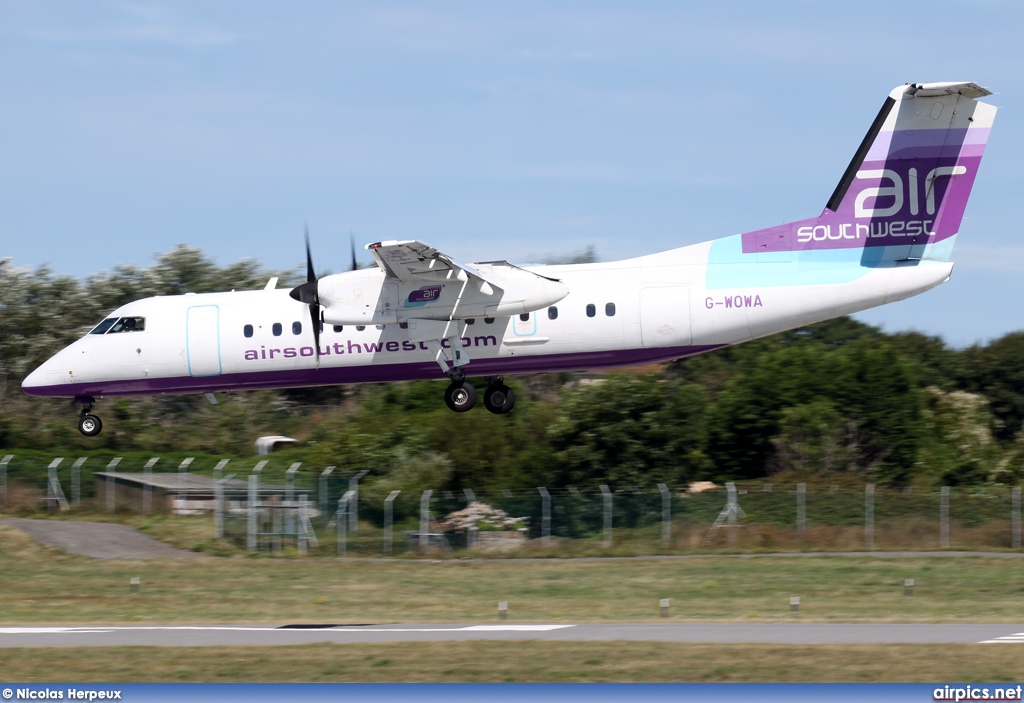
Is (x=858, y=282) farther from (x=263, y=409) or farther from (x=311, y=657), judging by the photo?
(x=263, y=409)

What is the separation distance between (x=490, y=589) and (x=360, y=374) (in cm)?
532

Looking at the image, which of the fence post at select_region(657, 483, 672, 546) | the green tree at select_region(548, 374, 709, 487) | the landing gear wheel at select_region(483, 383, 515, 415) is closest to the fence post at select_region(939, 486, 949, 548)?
the fence post at select_region(657, 483, 672, 546)

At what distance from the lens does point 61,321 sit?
49156 millimetres

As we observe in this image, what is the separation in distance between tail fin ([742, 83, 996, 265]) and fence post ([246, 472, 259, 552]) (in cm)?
1391

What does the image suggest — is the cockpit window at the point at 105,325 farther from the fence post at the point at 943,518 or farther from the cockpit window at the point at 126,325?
the fence post at the point at 943,518

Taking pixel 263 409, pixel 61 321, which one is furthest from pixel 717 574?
pixel 61 321

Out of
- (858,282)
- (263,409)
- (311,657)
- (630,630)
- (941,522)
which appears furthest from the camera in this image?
(263,409)

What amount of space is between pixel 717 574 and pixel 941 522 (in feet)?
22.0

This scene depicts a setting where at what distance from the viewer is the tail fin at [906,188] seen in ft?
76.2

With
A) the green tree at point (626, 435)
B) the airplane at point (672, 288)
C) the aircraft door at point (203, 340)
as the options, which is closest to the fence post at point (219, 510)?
the aircraft door at point (203, 340)

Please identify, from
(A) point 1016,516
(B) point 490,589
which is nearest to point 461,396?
(B) point 490,589

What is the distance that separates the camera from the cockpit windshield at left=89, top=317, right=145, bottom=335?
83.6ft

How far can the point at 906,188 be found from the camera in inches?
934

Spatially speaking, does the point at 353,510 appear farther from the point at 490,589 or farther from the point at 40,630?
the point at 40,630
